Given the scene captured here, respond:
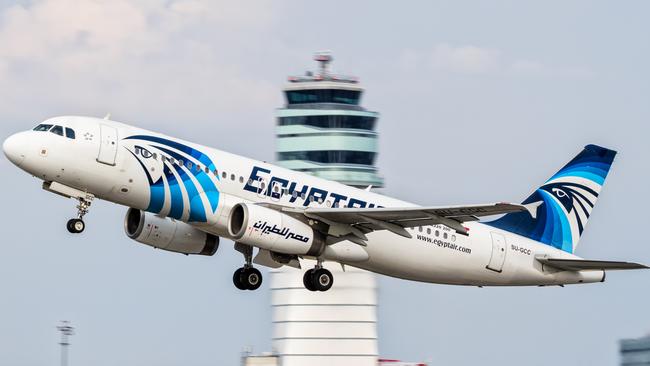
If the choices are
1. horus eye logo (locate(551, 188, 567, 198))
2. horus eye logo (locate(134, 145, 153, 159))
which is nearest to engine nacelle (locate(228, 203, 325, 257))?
horus eye logo (locate(134, 145, 153, 159))

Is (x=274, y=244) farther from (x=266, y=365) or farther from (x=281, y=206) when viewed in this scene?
(x=266, y=365)

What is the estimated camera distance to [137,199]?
42.7 meters

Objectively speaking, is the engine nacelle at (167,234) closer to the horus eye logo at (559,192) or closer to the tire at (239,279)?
the tire at (239,279)

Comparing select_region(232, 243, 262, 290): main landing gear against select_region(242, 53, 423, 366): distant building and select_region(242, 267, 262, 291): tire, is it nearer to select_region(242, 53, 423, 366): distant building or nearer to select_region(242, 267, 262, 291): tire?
select_region(242, 267, 262, 291): tire

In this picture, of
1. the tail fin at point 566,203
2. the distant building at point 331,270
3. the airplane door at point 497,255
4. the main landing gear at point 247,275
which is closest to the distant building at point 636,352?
the distant building at point 331,270

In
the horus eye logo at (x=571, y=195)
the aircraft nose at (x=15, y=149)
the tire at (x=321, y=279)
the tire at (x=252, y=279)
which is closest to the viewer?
the aircraft nose at (x=15, y=149)

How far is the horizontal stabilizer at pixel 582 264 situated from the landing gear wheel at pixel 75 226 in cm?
Result: 1696

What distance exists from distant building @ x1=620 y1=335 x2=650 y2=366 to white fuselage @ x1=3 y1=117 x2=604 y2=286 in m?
66.0

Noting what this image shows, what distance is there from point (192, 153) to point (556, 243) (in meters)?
15.2

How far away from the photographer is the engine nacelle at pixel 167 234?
46.2 m

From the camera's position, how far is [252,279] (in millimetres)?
46500

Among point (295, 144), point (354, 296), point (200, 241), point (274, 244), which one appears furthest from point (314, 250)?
point (295, 144)

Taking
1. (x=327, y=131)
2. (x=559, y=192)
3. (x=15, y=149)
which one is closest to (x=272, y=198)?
(x=15, y=149)

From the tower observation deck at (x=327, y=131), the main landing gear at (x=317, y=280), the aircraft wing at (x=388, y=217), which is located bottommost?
the main landing gear at (x=317, y=280)
